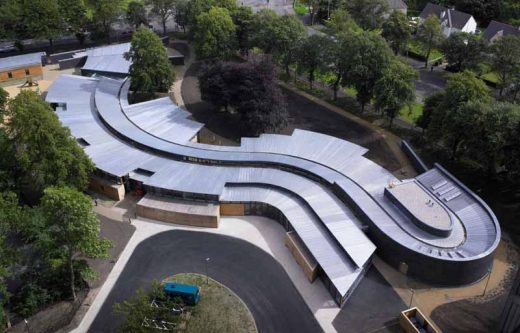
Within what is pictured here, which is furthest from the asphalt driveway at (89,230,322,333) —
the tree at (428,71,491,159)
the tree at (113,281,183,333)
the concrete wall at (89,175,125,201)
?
the tree at (428,71,491,159)

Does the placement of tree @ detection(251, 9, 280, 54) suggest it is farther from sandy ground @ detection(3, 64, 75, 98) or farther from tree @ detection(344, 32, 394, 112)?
sandy ground @ detection(3, 64, 75, 98)

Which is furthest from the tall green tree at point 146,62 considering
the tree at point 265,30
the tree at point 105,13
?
the tree at point 105,13

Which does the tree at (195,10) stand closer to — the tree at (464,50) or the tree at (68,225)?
the tree at (464,50)

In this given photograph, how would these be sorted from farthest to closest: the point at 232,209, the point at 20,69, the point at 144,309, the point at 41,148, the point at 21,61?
the point at 21,61
the point at 20,69
the point at 232,209
the point at 41,148
the point at 144,309

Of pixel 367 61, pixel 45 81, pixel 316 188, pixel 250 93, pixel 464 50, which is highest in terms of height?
pixel 367 61

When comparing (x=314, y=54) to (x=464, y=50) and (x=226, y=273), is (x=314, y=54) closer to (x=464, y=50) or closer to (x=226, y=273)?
(x=464, y=50)

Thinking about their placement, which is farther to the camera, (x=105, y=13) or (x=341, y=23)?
(x=105, y=13)

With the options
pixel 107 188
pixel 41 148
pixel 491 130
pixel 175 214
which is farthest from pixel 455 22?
pixel 41 148
